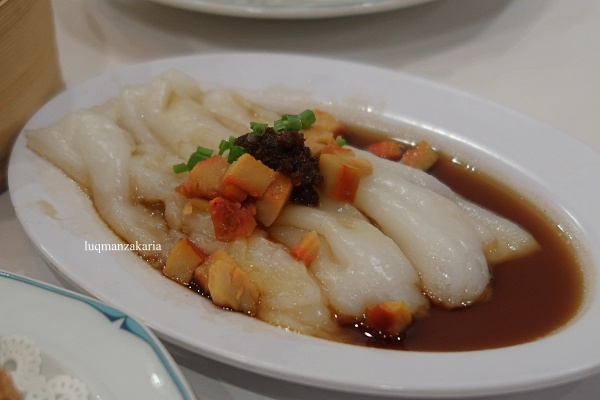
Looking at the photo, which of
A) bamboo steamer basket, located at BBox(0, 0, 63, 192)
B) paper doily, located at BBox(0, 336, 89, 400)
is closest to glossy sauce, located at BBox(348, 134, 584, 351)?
paper doily, located at BBox(0, 336, 89, 400)

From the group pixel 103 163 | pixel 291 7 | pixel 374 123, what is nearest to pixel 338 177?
pixel 374 123

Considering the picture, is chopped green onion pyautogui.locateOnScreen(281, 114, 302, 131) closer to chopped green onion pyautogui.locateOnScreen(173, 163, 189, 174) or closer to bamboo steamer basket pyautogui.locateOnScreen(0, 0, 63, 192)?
chopped green onion pyautogui.locateOnScreen(173, 163, 189, 174)

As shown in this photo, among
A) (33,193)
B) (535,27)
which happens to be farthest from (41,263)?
(535,27)

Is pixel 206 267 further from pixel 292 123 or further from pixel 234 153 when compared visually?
pixel 292 123

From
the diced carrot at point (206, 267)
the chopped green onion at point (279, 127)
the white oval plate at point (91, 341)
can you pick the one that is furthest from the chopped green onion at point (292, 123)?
the white oval plate at point (91, 341)

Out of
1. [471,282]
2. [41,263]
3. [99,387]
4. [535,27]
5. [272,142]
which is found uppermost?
[535,27]

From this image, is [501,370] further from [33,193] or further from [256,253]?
[33,193]

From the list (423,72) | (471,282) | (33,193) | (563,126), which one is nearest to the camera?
(471,282)
